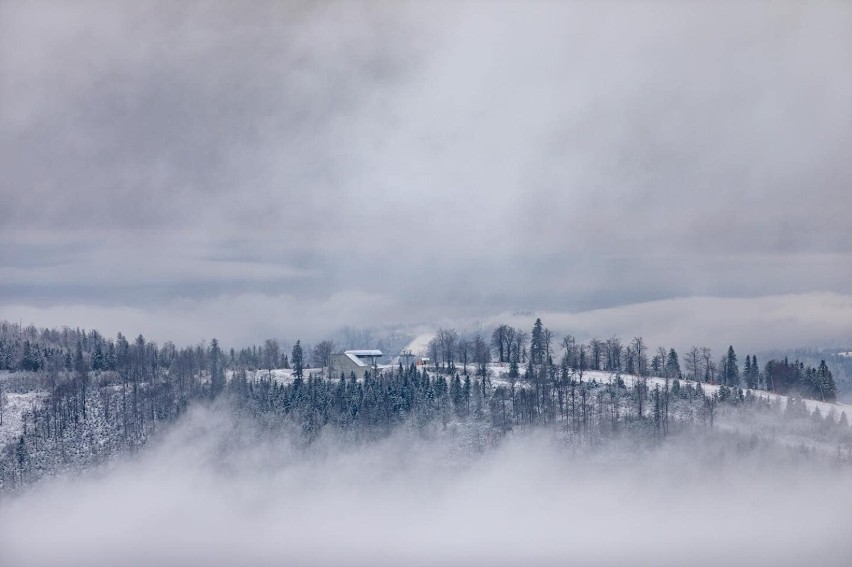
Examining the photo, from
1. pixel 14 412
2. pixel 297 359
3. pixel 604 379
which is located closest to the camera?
pixel 604 379

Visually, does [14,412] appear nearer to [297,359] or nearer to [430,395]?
[297,359]

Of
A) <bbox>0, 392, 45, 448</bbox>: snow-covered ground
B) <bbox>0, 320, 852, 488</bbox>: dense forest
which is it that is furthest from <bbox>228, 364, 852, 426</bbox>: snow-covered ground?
<bbox>0, 392, 45, 448</bbox>: snow-covered ground

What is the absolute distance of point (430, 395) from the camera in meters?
116

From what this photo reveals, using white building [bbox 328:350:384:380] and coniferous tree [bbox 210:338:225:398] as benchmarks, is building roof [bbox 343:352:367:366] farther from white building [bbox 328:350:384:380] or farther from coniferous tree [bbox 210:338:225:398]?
coniferous tree [bbox 210:338:225:398]

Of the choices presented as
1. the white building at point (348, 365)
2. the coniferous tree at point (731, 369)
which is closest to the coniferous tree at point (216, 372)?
the white building at point (348, 365)

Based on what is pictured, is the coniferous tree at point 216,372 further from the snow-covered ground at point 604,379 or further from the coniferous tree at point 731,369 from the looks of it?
the coniferous tree at point 731,369

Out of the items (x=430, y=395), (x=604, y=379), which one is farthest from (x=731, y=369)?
(x=430, y=395)

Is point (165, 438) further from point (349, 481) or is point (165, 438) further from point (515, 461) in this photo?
point (515, 461)

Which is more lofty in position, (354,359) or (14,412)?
(354,359)

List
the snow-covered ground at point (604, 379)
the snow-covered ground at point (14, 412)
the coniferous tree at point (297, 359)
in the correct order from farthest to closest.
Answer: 1. the coniferous tree at point (297, 359)
2. the snow-covered ground at point (14, 412)
3. the snow-covered ground at point (604, 379)

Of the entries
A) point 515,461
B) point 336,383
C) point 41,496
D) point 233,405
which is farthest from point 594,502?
point 41,496

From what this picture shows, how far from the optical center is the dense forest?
10900cm

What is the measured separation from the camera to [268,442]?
119938 millimetres

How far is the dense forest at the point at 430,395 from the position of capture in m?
109
